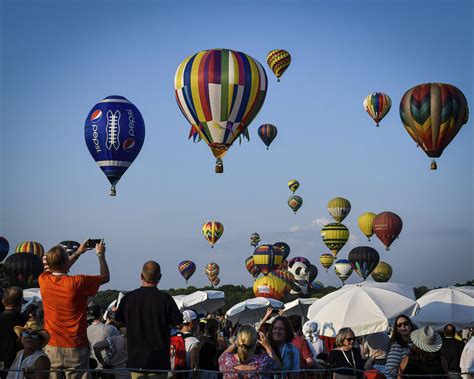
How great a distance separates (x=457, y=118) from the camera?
1506 inches

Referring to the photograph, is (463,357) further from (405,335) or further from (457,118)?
(457,118)

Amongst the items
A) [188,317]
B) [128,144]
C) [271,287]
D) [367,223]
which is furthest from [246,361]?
[367,223]

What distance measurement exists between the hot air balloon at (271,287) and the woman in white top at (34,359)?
39.9 metres

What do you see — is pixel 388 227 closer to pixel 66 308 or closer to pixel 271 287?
pixel 271 287

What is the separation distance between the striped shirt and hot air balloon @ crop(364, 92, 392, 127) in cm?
4858

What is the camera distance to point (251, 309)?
1115 inches

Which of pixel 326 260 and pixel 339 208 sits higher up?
pixel 339 208

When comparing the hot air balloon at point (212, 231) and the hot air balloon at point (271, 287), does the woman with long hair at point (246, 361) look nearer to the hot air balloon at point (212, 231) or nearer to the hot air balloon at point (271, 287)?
the hot air balloon at point (271, 287)

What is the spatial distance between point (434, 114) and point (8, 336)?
31.2m

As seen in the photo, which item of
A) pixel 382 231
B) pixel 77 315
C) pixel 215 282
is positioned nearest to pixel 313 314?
pixel 77 315

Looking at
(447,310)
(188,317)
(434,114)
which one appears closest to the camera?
(188,317)

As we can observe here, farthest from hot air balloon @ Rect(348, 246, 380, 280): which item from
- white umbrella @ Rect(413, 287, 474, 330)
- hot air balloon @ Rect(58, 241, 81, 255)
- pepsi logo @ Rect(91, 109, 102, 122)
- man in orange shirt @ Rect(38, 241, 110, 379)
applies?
man in orange shirt @ Rect(38, 241, 110, 379)

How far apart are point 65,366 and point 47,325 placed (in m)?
0.45

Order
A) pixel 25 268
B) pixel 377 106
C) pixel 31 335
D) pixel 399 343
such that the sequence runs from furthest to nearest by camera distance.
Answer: pixel 377 106 → pixel 25 268 → pixel 399 343 → pixel 31 335
